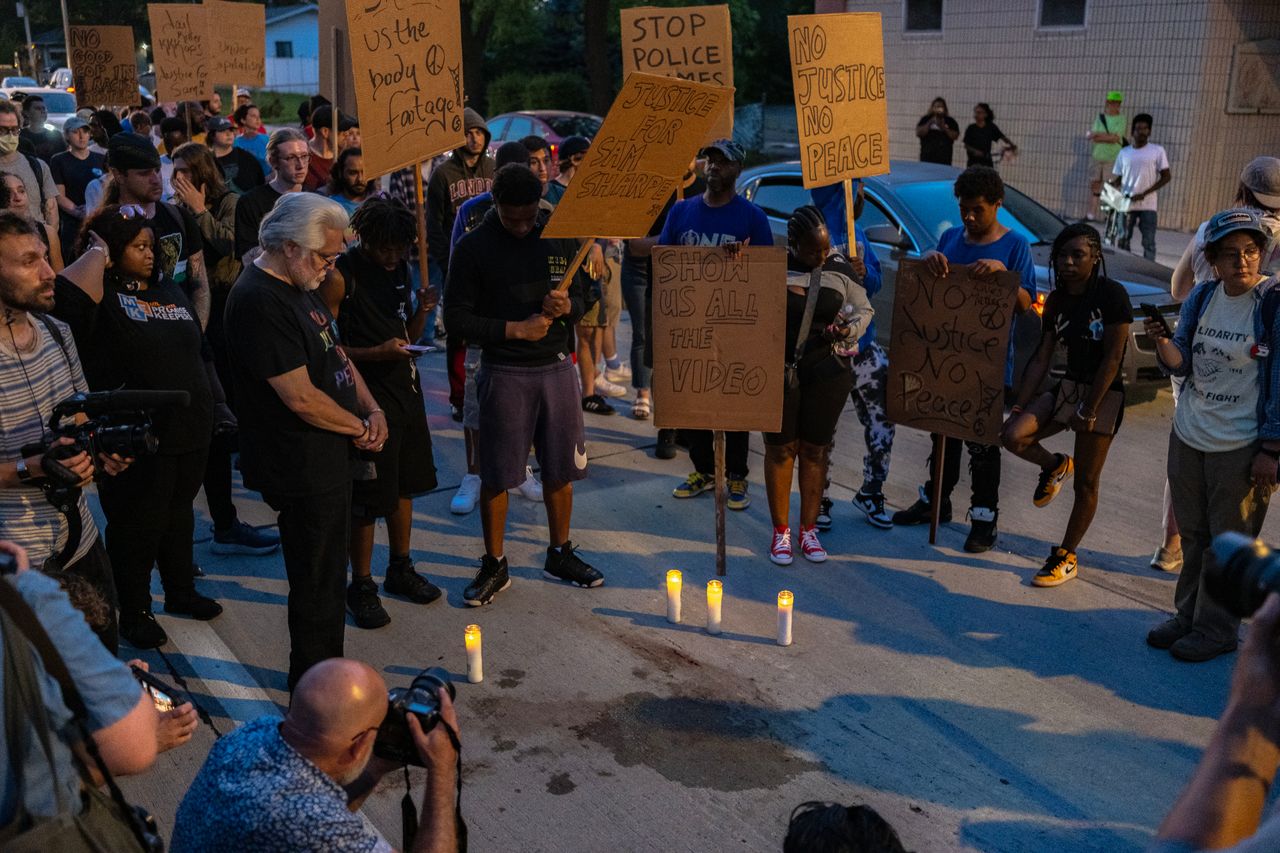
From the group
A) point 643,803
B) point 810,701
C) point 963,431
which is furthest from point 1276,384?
point 643,803

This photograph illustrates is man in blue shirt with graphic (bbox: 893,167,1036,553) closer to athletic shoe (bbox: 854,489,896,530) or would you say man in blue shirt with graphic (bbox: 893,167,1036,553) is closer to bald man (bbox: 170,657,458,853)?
athletic shoe (bbox: 854,489,896,530)

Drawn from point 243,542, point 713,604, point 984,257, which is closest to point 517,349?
point 713,604

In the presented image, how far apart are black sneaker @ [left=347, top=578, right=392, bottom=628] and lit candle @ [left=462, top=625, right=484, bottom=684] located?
66cm

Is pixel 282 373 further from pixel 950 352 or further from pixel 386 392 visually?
pixel 950 352

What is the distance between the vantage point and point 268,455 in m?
4.52

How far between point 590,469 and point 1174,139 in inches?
483

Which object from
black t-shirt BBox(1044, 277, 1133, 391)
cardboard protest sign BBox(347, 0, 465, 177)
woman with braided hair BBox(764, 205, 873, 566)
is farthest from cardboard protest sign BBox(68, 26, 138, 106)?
black t-shirt BBox(1044, 277, 1133, 391)

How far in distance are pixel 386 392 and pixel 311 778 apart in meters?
3.04

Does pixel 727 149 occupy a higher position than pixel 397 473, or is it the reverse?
pixel 727 149

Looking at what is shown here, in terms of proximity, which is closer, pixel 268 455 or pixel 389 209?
pixel 268 455

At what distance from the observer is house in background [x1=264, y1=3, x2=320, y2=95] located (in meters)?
64.8

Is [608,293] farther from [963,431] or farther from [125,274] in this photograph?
[125,274]

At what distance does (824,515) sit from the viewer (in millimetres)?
6680

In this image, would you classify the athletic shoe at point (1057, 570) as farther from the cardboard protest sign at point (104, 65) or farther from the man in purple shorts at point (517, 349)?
the cardboard protest sign at point (104, 65)
